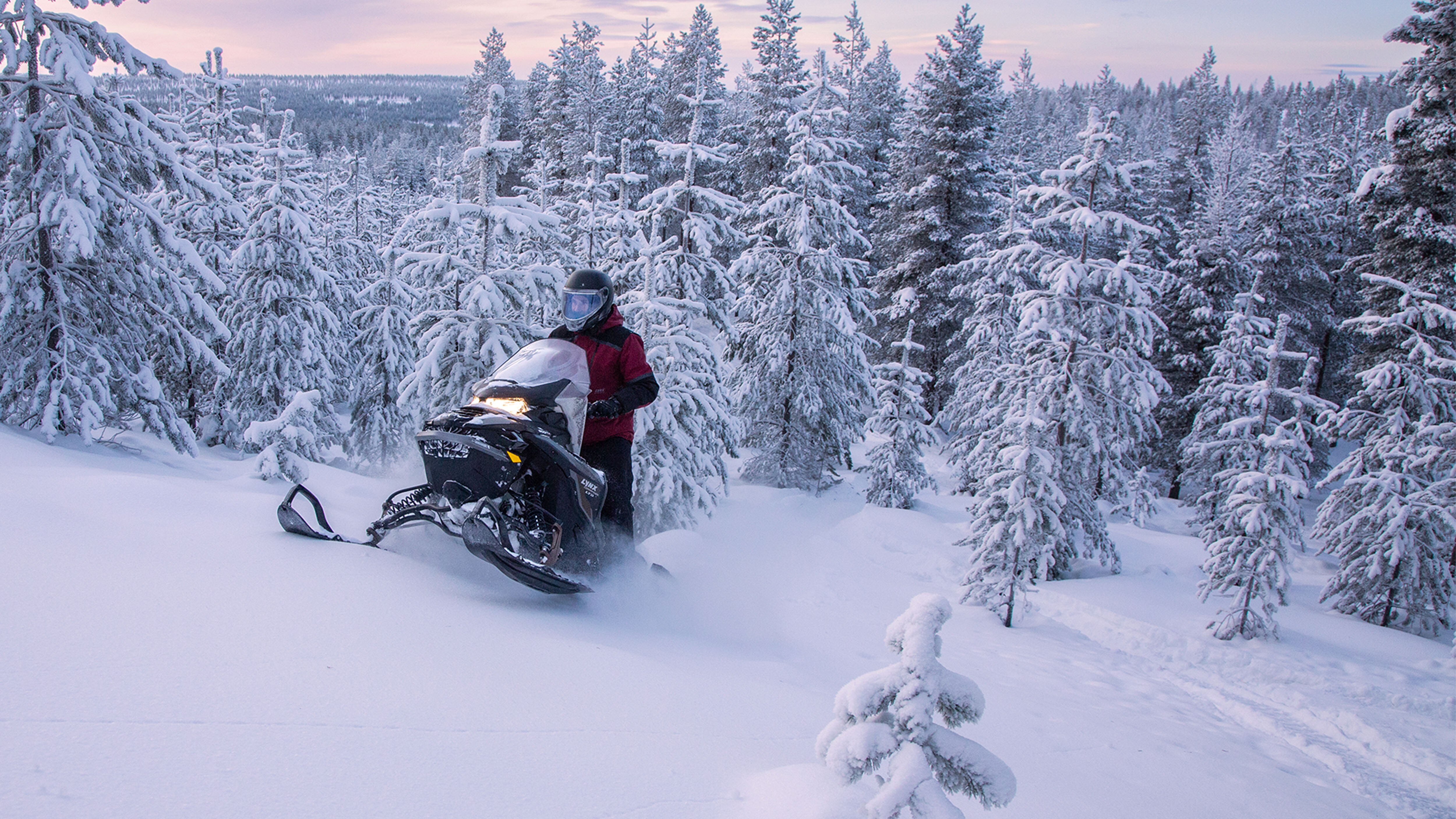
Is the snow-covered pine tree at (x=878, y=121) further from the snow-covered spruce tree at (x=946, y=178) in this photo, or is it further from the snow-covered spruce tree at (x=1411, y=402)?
the snow-covered spruce tree at (x=1411, y=402)

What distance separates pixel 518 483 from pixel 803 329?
50.8 feet

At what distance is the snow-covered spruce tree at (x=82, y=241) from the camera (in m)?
8.73

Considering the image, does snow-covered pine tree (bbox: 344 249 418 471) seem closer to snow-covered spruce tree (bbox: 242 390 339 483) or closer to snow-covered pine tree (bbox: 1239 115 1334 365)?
snow-covered spruce tree (bbox: 242 390 339 483)

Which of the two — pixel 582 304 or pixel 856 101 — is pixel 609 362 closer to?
pixel 582 304

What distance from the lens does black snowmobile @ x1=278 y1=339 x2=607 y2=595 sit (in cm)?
454

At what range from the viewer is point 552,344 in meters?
5.20

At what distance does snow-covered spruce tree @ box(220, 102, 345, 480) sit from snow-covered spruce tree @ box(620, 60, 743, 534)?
332 inches

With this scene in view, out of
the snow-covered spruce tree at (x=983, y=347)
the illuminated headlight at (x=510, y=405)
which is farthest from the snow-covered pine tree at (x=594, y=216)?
the illuminated headlight at (x=510, y=405)

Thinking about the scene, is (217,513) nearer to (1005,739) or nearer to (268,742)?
(268,742)

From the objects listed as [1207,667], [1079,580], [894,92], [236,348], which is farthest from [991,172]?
[236,348]

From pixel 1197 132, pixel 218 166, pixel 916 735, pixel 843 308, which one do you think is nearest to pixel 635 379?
pixel 916 735

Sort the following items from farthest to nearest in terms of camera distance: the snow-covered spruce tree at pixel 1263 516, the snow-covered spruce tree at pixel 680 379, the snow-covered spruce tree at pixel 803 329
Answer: the snow-covered spruce tree at pixel 803 329
the snow-covered spruce tree at pixel 1263 516
the snow-covered spruce tree at pixel 680 379

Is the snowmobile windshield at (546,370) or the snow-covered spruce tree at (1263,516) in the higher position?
the snowmobile windshield at (546,370)

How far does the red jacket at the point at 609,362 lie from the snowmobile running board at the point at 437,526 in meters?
1.36
